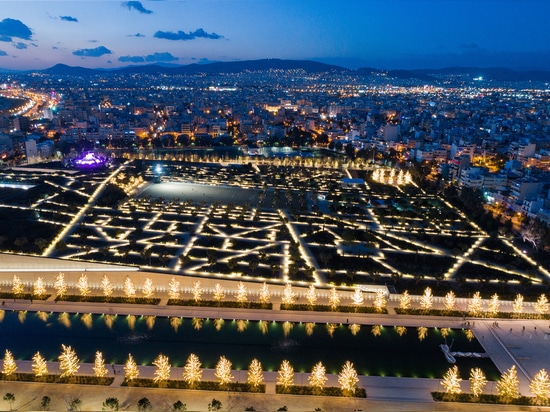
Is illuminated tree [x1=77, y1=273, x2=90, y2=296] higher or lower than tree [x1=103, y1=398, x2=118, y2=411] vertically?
higher

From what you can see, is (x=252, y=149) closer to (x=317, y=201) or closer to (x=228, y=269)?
(x=317, y=201)

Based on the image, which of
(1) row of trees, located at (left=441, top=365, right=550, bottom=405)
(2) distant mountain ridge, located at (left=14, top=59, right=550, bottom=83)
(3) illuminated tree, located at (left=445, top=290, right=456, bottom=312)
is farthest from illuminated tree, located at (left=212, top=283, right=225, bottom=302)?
(2) distant mountain ridge, located at (left=14, top=59, right=550, bottom=83)

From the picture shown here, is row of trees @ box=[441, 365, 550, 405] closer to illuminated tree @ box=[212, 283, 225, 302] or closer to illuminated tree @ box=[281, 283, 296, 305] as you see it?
illuminated tree @ box=[281, 283, 296, 305]

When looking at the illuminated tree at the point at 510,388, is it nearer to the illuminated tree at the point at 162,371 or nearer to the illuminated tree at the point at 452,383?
the illuminated tree at the point at 452,383

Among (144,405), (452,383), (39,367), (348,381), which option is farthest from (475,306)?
(39,367)

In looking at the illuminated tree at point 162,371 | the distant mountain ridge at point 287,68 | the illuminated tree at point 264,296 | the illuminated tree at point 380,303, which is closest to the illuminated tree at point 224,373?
the illuminated tree at point 162,371

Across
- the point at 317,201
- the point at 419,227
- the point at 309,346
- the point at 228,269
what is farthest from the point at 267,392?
the point at 317,201

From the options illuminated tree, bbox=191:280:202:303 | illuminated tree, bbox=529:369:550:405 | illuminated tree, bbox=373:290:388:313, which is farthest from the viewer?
illuminated tree, bbox=191:280:202:303
